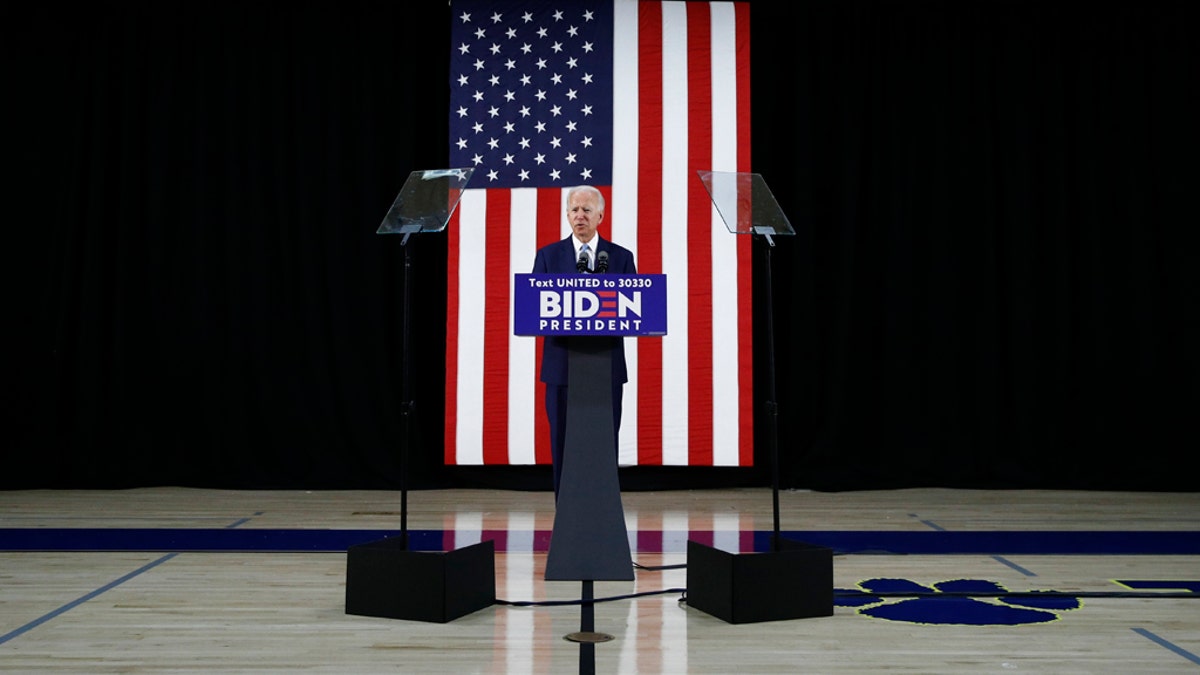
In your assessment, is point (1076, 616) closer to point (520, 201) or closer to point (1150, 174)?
point (520, 201)

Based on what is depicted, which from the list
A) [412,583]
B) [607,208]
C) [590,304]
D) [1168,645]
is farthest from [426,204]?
[607,208]

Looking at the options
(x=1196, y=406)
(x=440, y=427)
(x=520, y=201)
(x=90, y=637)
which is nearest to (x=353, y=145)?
(x=520, y=201)

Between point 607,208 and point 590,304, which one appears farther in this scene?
point 607,208

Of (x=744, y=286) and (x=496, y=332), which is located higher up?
(x=744, y=286)

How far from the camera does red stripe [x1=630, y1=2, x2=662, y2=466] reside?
6.44m

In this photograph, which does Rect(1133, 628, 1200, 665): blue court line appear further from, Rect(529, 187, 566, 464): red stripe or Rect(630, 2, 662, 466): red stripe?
Rect(529, 187, 566, 464): red stripe

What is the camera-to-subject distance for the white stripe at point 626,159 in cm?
643

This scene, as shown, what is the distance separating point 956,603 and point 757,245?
3.86 m

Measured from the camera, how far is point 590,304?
2.96 metres

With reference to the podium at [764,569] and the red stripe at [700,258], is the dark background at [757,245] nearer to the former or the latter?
the red stripe at [700,258]

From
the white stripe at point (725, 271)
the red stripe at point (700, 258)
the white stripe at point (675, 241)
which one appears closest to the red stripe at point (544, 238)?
the white stripe at point (675, 241)

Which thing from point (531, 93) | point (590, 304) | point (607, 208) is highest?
point (531, 93)

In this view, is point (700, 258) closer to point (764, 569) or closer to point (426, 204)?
point (426, 204)

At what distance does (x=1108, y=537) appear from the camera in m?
4.53
